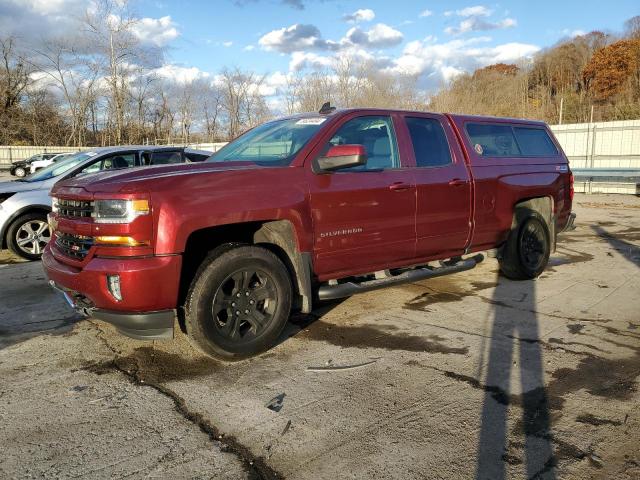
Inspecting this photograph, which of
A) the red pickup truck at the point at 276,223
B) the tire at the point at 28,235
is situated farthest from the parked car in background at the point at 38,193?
the red pickup truck at the point at 276,223

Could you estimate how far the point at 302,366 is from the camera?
399cm

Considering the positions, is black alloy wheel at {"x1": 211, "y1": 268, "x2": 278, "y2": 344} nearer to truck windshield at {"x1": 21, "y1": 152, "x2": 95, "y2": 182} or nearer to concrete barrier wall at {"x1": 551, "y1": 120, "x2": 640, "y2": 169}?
truck windshield at {"x1": 21, "y1": 152, "x2": 95, "y2": 182}

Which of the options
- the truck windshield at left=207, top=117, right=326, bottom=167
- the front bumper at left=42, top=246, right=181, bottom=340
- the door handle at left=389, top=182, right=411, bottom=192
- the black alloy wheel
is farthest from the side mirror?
the front bumper at left=42, top=246, right=181, bottom=340

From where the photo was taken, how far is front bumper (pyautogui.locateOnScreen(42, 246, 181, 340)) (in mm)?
3566

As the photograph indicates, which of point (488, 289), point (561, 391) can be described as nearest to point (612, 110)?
point (488, 289)

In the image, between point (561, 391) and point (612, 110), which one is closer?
point (561, 391)

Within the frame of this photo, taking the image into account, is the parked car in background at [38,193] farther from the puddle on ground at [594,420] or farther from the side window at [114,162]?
the puddle on ground at [594,420]

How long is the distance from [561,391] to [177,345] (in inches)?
117

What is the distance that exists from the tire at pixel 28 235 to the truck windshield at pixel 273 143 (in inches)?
159

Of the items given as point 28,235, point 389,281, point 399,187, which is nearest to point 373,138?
point 399,187

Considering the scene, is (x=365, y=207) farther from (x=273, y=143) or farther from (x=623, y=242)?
(x=623, y=242)

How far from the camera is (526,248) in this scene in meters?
6.38

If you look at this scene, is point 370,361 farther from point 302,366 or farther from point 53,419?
point 53,419

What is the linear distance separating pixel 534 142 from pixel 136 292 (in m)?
5.26
